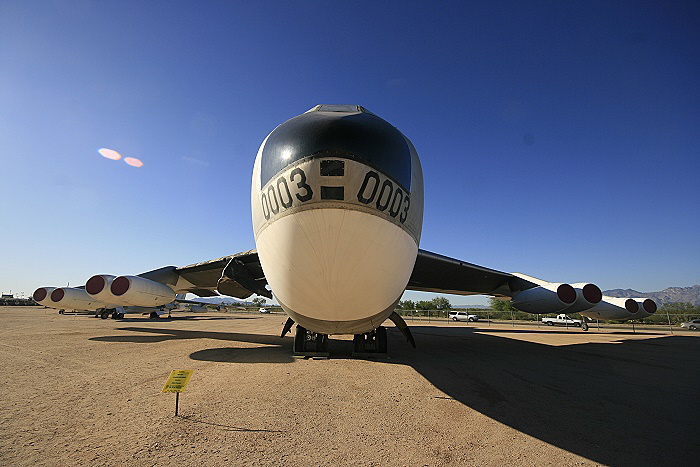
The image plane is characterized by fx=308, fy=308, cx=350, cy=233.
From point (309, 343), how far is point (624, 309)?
14.1 m

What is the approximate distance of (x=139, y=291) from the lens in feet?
30.9

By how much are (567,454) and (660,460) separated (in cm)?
74

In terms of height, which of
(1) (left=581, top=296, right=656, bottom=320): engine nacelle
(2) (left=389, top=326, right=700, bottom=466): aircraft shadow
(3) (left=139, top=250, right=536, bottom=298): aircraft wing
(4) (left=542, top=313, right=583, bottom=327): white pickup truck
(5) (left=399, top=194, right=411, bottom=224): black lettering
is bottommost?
(4) (left=542, top=313, right=583, bottom=327): white pickup truck

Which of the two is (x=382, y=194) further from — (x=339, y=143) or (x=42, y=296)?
(x=42, y=296)

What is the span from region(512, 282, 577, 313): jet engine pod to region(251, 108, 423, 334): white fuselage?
21.2 ft

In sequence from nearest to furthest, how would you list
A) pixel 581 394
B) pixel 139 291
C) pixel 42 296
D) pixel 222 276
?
pixel 581 394 < pixel 222 276 < pixel 139 291 < pixel 42 296

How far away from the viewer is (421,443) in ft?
9.62

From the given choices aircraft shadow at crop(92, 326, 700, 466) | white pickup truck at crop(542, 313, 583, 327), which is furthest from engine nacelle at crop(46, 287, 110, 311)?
white pickup truck at crop(542, 313, 583, 327)

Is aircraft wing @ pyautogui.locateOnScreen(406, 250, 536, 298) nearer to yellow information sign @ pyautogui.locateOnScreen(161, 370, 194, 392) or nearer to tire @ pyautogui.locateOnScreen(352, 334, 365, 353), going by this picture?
tire @ pyautogui.locateOnScreen(352, 334, 365, 353)

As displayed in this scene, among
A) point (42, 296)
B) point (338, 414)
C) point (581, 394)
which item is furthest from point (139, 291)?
point (42, 296)

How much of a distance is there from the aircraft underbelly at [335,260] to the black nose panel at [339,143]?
60 centimetres

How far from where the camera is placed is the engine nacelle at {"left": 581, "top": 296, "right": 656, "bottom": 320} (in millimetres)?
13195

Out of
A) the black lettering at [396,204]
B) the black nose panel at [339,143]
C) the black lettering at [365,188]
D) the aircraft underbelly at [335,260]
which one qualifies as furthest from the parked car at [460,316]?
the black lettering at [365,188]

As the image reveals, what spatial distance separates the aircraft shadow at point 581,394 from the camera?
3004 millimetres
